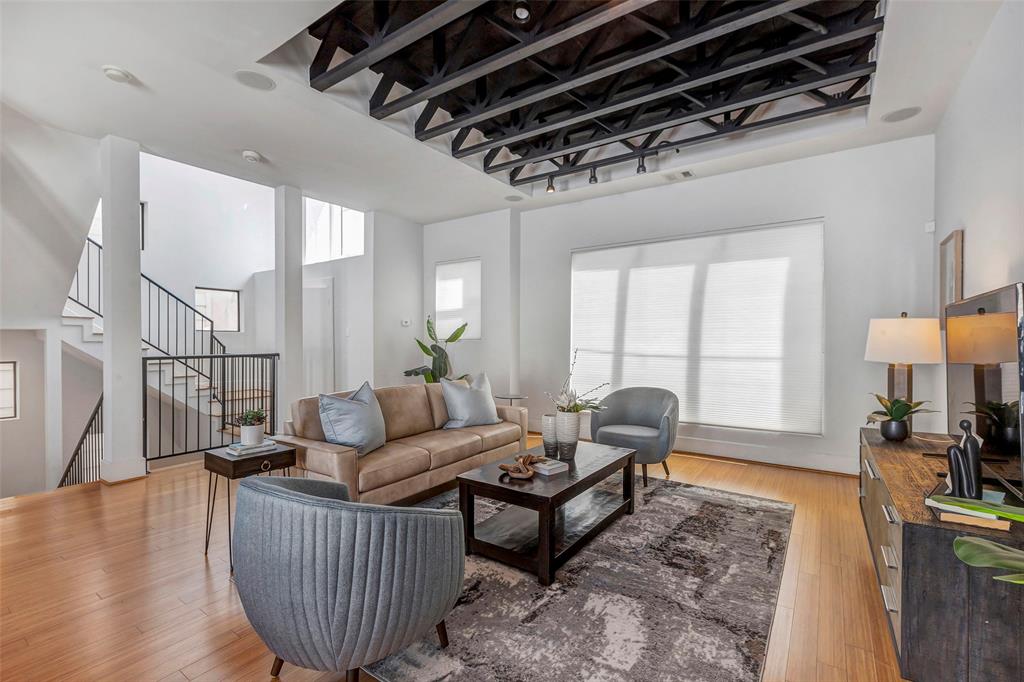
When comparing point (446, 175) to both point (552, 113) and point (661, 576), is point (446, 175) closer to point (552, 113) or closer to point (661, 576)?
point (552, 113)

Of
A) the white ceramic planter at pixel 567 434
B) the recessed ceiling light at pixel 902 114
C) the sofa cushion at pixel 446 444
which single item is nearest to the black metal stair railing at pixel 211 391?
the sofa cushion at pixel 446 444

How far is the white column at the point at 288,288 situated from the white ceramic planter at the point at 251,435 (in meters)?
2.44

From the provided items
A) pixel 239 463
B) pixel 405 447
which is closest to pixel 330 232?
pixel 405 447

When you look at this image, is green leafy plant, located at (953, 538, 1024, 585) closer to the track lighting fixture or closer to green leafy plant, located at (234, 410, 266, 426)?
the track lighting fixture

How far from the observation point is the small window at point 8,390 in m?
5.49

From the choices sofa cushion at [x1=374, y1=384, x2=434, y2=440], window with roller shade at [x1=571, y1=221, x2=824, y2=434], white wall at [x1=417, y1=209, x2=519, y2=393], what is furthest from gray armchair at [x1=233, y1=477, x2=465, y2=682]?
white wall at [x1=417, y1=209, x2=519, y2=393]

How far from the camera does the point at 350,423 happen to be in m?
3.16

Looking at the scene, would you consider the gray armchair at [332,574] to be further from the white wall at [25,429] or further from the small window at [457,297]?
the white wall at [25,429]

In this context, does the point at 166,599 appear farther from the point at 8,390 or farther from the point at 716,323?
the point at 8,390

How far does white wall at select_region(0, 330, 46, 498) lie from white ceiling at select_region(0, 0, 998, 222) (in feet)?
11.1

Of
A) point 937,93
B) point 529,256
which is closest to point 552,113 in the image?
point 529,256

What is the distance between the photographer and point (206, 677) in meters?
1.75

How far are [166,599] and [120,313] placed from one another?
9.29 ft

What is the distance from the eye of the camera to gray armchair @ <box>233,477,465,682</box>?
1474 mm
